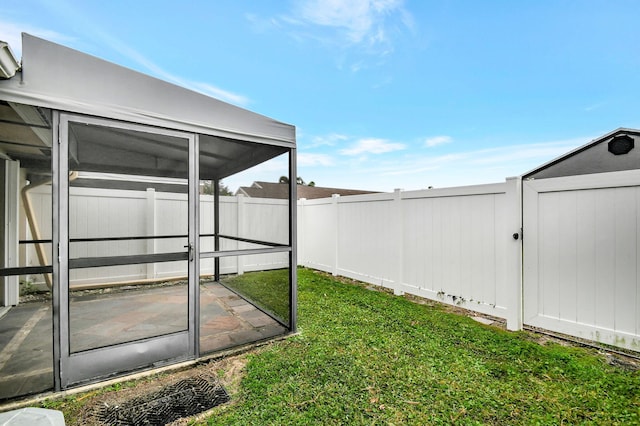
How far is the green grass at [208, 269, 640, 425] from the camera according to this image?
1.74 meters

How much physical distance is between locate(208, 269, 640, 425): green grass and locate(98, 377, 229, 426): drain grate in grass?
0.18 metres

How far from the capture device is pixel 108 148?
9.23 feet

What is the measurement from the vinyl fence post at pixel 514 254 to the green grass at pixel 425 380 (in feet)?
0.86

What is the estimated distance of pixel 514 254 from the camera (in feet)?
10.6

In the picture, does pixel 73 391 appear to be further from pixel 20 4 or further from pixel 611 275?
pixel 611 275

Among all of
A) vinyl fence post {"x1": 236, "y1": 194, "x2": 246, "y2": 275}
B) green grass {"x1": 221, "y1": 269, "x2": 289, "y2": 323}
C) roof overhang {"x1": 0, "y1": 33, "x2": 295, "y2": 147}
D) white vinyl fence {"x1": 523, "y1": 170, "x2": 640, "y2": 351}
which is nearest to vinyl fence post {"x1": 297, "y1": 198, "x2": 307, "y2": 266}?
vinyl fence post {"x1": 236, "y1": 194, "x2": 246, "y2": 275}

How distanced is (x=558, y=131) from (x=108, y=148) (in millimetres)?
10408

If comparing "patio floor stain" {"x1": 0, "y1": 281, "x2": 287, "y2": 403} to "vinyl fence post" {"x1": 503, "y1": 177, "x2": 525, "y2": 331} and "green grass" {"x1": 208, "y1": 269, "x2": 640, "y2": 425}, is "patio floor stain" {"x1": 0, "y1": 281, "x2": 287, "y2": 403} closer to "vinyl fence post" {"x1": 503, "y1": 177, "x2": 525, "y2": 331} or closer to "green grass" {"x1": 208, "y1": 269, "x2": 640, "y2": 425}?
"green grass" {"x1": 208, "y1": 269, "x2": 640, "y2": 425}

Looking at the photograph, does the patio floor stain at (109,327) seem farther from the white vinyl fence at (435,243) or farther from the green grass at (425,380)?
the white vinyl fence at (435,243)

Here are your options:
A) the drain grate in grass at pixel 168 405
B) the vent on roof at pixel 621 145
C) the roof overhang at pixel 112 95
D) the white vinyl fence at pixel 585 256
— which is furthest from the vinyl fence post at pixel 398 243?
the vent on roof at pixel 621 145

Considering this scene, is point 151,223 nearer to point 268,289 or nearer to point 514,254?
point 268,289

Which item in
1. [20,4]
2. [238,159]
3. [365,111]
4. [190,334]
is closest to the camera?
→ [190,334]

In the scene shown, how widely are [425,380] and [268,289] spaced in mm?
2329

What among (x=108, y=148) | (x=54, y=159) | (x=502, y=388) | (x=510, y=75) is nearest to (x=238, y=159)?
(x=108, y=148)
